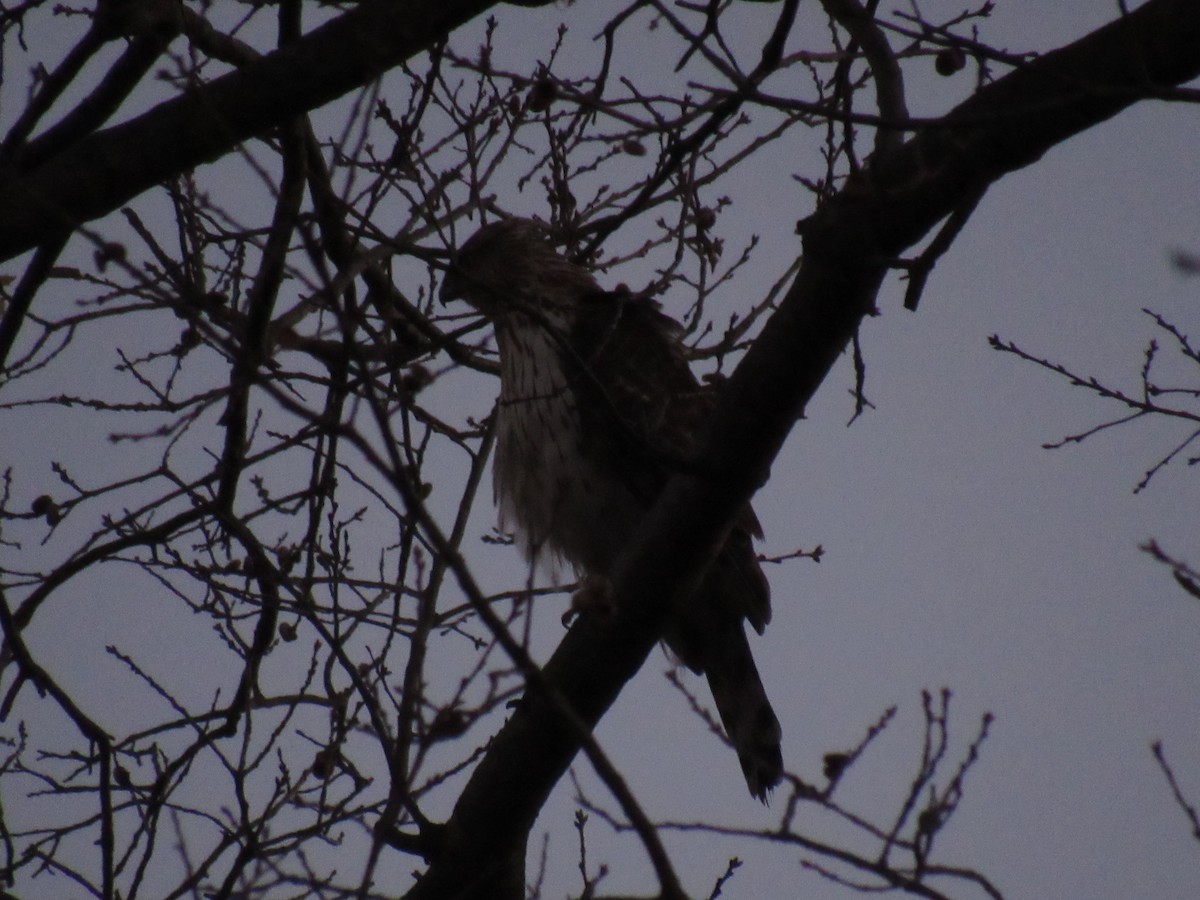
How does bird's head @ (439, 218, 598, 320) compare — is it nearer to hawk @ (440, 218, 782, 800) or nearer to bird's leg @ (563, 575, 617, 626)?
hawk @ (440, 218, 782, 800)

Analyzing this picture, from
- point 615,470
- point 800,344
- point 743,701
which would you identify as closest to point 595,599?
point 800,344

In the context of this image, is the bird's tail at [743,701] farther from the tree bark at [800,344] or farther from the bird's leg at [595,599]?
the bird's leg at [595,599]

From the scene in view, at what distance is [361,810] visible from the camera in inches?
137

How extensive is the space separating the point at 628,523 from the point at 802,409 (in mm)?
1977

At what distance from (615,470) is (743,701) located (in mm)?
888

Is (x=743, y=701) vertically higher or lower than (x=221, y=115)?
higher

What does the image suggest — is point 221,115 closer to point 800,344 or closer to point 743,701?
point 800,344

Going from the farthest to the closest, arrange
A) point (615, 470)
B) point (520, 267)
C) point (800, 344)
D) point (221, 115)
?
point (520, 267) → point (615, 470) → point (221, 115) → point (800, 344)

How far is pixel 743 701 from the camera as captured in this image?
465 cm

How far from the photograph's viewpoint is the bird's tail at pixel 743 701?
4488 millimetres

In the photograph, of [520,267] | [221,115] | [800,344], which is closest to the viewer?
[800,344]

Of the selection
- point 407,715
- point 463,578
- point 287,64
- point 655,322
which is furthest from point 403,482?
point 655,322

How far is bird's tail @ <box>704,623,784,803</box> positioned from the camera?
177 inches

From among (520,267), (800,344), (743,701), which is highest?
(520,267)
